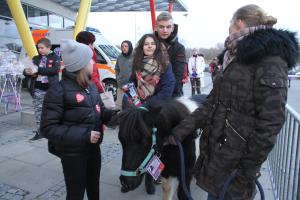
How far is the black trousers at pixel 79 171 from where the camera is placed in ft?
7.54

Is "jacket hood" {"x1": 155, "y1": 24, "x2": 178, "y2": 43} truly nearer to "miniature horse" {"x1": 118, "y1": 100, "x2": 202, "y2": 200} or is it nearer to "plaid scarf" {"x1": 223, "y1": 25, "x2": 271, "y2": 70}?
"miniature horse" {"x1": 118, "y1": 100, "x2": 202, "y2": 200}

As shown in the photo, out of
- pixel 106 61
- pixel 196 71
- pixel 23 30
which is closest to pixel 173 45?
pixel 23 30

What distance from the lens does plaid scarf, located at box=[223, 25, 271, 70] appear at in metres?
1.71

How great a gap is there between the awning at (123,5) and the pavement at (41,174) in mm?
16638

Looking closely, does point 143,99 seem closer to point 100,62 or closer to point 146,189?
point 146,189

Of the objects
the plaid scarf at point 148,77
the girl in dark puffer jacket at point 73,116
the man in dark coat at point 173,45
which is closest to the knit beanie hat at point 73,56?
the girl in dark puffer jacket at point 73,116

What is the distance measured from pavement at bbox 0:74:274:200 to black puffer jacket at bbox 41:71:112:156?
1.38 metres

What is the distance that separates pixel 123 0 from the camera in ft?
69.6

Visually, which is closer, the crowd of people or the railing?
the crowd of people

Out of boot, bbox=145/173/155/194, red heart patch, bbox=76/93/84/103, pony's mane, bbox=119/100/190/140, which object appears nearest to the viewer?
pony's mane, bbox=119/100/190/140

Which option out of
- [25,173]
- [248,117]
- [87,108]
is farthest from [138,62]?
[25,173]

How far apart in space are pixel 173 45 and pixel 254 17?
1699 millimetres

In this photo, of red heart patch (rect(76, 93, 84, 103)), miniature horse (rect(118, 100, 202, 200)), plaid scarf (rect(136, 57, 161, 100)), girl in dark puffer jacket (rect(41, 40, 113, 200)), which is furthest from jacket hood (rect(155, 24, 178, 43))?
red heart patch (rect(76, 93, 84, 103))

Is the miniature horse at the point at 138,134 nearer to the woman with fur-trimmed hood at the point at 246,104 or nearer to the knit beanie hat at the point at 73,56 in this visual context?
the woman with fur-trimmed hood at the point at 246,104
